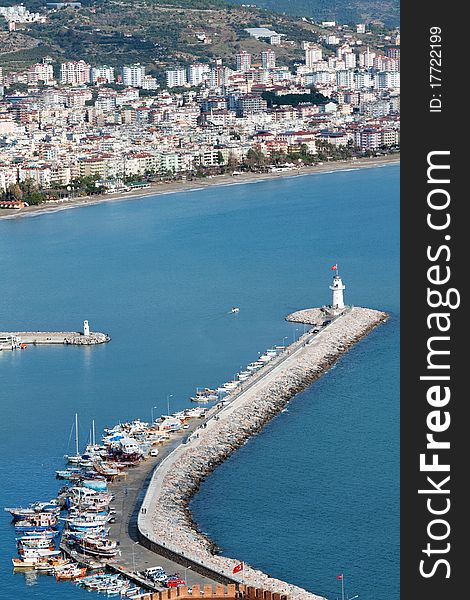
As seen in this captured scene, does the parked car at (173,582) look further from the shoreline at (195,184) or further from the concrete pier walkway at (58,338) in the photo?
the shoreline at (195,184)

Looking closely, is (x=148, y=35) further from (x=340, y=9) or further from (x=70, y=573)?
(x=70, y=573)

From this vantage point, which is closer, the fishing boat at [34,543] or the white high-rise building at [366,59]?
the fishing boat at [34,543]

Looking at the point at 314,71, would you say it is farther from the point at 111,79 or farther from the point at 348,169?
the point at 348,169

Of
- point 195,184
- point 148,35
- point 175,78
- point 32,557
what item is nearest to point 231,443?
point 32,557

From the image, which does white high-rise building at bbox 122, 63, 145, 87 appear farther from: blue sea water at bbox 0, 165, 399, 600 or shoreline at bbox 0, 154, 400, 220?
blue sea water at bbox 0, 165, 399, 600

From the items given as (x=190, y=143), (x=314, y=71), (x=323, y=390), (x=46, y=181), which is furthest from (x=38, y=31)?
(x=323, y=390)

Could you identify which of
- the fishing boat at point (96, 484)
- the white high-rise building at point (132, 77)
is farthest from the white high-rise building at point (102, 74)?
the fishing boat at point (96, 484)
